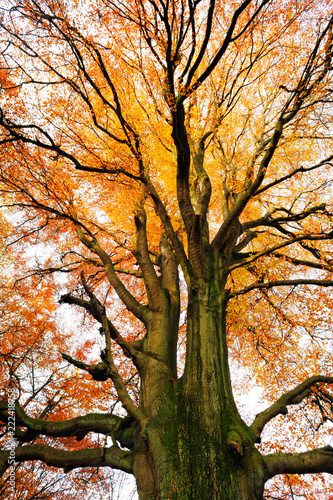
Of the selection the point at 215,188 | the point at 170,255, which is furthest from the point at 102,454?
the point at 215,188

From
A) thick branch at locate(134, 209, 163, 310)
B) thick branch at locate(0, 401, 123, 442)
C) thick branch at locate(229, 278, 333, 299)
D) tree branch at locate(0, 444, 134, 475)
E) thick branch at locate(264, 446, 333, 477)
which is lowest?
thick branch at locate(264, 446, 333, 477)

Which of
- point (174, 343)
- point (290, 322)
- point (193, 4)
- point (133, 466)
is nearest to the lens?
point (133, 466)

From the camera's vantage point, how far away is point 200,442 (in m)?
2.86

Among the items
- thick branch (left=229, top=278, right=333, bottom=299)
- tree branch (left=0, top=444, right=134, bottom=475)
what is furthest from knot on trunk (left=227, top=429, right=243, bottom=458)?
thick branch (left=229, top=278, right=333, bottom=299)

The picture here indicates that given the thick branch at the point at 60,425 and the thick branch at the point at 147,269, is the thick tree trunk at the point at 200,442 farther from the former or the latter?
the thick branch at the point at 147,269

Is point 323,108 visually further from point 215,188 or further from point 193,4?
point 215,188

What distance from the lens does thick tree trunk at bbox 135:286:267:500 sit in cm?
263

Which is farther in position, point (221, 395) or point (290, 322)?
point (290, 322)

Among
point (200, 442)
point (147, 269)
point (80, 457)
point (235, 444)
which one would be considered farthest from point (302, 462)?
point (147, 269)

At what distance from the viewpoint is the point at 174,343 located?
4461 mm

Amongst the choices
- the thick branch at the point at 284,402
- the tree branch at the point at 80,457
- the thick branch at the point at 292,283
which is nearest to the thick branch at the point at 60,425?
the tree branch at the point at 80,457

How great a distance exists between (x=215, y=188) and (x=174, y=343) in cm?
948

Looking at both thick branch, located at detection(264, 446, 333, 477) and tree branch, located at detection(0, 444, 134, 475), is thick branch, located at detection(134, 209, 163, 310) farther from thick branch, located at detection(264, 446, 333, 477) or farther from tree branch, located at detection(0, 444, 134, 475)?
thick branch, located at detection(264, 446, 333, 477)

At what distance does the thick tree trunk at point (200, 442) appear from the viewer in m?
2.63
